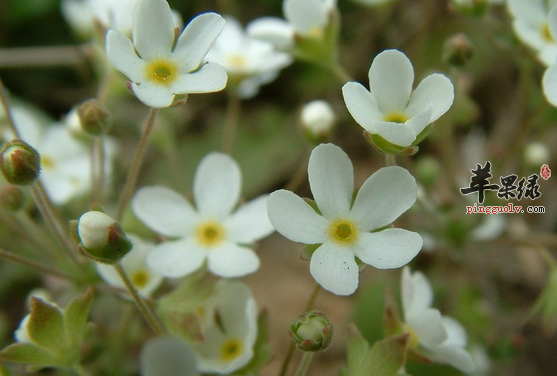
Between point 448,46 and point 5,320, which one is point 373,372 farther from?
point 5,320

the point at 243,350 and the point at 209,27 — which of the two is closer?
the point at 209,27

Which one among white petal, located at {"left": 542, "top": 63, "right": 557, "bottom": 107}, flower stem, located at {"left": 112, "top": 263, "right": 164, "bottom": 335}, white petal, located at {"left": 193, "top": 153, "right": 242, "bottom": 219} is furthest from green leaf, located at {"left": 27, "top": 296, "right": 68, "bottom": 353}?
white petal, located at {"left": 542, "top": 63, "right": 557, "bottom": 107}

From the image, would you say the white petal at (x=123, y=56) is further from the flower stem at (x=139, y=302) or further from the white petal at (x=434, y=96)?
the white petal at (x=434, y=96)

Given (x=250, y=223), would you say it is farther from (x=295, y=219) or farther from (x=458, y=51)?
(x=458, y=51)

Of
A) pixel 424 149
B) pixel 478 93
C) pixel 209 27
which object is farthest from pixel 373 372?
pixel 478 93

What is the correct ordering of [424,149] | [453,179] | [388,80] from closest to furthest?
[388,80] < [453,179] < [424,149]

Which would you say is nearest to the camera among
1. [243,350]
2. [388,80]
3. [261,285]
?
[388,80]

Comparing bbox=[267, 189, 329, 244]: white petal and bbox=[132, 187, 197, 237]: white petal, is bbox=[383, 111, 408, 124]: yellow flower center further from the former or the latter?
bbox=[132, 187, 197, 237]: white petal

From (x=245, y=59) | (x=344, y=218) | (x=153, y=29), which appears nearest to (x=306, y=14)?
(x=245, y=59)
